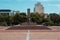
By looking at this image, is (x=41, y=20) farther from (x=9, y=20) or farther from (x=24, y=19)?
(x=9, y=20)

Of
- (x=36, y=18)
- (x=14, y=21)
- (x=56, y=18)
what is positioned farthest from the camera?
(x=56, y=18)

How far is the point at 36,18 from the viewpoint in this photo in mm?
62875

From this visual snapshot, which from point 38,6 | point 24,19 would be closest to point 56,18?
point 24,19

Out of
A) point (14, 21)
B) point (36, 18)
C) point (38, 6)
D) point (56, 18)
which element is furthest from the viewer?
point (38, 6)

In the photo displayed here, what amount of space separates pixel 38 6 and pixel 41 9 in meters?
5.67

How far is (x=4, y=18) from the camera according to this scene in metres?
60.8

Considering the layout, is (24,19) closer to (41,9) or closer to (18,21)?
(18,21)

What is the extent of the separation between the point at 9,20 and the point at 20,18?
3.24 meters

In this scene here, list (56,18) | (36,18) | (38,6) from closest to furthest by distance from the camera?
(36,18) → (56,18) → (38,6)

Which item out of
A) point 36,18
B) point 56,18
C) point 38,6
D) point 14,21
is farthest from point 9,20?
point 38,6

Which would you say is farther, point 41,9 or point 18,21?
point 41,9

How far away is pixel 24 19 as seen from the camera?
61125mm

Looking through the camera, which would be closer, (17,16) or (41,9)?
(17,16)

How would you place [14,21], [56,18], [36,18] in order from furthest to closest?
1. [56,18]
2. [36,18]
3. [14,21]
